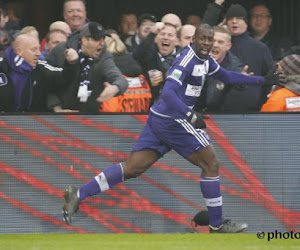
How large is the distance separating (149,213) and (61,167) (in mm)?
976

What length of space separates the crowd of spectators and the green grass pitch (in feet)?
4.34

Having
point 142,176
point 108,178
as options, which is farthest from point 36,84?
point 142,176

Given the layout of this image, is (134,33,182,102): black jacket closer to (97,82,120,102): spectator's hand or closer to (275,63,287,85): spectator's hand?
(97,82,120,102): spectator's hand

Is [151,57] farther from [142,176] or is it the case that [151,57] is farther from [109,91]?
[142,176]

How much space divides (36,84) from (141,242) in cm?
210

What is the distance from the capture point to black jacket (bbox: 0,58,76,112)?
10.1m

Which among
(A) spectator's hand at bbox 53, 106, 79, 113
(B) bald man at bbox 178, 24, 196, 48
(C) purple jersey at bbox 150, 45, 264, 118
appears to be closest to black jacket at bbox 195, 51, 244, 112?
(C) purple jersey at bbox 150, 45, 264, 118

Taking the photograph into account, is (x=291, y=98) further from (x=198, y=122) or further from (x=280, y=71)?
(x=198, y=122)

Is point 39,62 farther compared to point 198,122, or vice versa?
point 39,62

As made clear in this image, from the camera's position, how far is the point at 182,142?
9.47 meters

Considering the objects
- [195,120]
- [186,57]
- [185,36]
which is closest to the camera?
[195,120]

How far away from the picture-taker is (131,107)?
10414 mm

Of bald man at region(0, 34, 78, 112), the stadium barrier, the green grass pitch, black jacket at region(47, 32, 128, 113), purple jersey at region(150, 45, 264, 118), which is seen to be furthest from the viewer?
black jacket at region(47, 32, 128, 113)

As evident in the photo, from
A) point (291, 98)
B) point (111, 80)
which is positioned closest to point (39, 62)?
point (111, 80)
